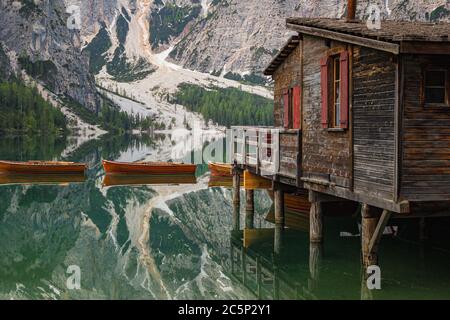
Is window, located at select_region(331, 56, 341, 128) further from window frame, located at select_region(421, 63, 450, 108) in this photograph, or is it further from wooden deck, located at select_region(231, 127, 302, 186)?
window frame, located at select_region(421, 63, 450, 108)

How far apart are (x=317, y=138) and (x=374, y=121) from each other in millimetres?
4427

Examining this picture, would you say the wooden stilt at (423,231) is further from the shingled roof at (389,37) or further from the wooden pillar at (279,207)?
the shingled roof at (389,37)

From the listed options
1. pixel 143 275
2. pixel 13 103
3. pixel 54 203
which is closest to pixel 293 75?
pixel 143 275

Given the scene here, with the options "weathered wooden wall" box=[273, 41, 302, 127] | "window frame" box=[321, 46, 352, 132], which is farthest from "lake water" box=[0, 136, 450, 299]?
"weathered wooden wall" box=[273, 41, 302, 127]

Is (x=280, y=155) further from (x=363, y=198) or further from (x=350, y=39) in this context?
(x=350, y=39)

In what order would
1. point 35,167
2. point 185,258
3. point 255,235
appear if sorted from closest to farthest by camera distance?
point 185,258
point 255,235
point 35,167

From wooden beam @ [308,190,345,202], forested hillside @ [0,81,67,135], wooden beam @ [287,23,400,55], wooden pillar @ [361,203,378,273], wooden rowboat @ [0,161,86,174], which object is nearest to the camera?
wooden beam @ [287,23,400,55]

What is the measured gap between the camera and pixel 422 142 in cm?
1678

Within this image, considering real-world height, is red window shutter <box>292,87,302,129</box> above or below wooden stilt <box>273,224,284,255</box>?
above

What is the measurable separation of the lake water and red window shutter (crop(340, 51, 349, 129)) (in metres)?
5.11

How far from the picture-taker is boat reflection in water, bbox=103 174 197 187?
2105 inches

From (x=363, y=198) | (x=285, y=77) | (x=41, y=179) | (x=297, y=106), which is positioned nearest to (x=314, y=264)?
(x=363, y=198)

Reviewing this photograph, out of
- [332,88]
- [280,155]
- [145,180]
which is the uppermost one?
[332,88]

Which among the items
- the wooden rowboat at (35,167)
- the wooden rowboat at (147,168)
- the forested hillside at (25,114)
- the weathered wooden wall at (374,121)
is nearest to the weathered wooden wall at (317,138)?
the weathered wooden wall at (374,121)
